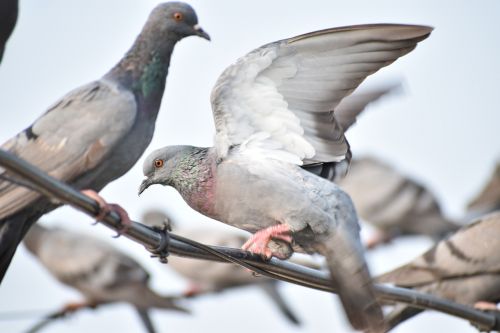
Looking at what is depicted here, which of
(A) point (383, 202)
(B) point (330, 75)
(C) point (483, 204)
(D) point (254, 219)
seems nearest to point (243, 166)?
(D) point (254, 219)

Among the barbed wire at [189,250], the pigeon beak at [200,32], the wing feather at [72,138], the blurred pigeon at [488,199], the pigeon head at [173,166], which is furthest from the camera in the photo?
the blurred pigeon at [488,199]

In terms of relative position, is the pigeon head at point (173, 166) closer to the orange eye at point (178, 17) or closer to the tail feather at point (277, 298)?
the orange eye at point (178, 17)

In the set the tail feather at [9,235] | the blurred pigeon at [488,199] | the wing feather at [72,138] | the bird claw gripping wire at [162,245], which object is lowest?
the blurred pigeon at [488,199]

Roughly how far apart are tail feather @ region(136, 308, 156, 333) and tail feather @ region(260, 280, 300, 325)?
7.55 ft

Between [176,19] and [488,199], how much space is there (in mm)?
12534

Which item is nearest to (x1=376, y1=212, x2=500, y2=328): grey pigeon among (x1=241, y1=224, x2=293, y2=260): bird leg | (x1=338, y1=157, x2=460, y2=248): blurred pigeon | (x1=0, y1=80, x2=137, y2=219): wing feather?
(x1=241, y1=224, x2=293, y2=260): bird leg

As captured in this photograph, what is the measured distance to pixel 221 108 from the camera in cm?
573

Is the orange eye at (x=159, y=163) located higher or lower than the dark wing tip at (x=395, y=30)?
lower

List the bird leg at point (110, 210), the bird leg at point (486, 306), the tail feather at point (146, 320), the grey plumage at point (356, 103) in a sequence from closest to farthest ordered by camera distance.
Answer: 1. the bird leg at point (110, 210)
2. the grey plumage at point (356, 103)
3. the bird leg at point (486, 306)
4. the tail feather at point (146, 320)

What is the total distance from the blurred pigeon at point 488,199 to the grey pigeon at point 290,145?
11944 millimetres

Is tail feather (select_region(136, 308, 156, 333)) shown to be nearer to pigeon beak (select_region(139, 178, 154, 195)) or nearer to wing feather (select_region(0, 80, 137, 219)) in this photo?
pigeon beak (select_region(139, 178, 154, 195))

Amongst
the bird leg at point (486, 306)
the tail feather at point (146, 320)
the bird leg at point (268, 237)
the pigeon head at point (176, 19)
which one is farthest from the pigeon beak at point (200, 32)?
the tail feather at point (146, 320)

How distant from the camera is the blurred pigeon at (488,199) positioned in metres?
17.4

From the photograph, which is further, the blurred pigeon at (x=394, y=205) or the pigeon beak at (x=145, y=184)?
the blurred pigeon at (x=394, y=205)
